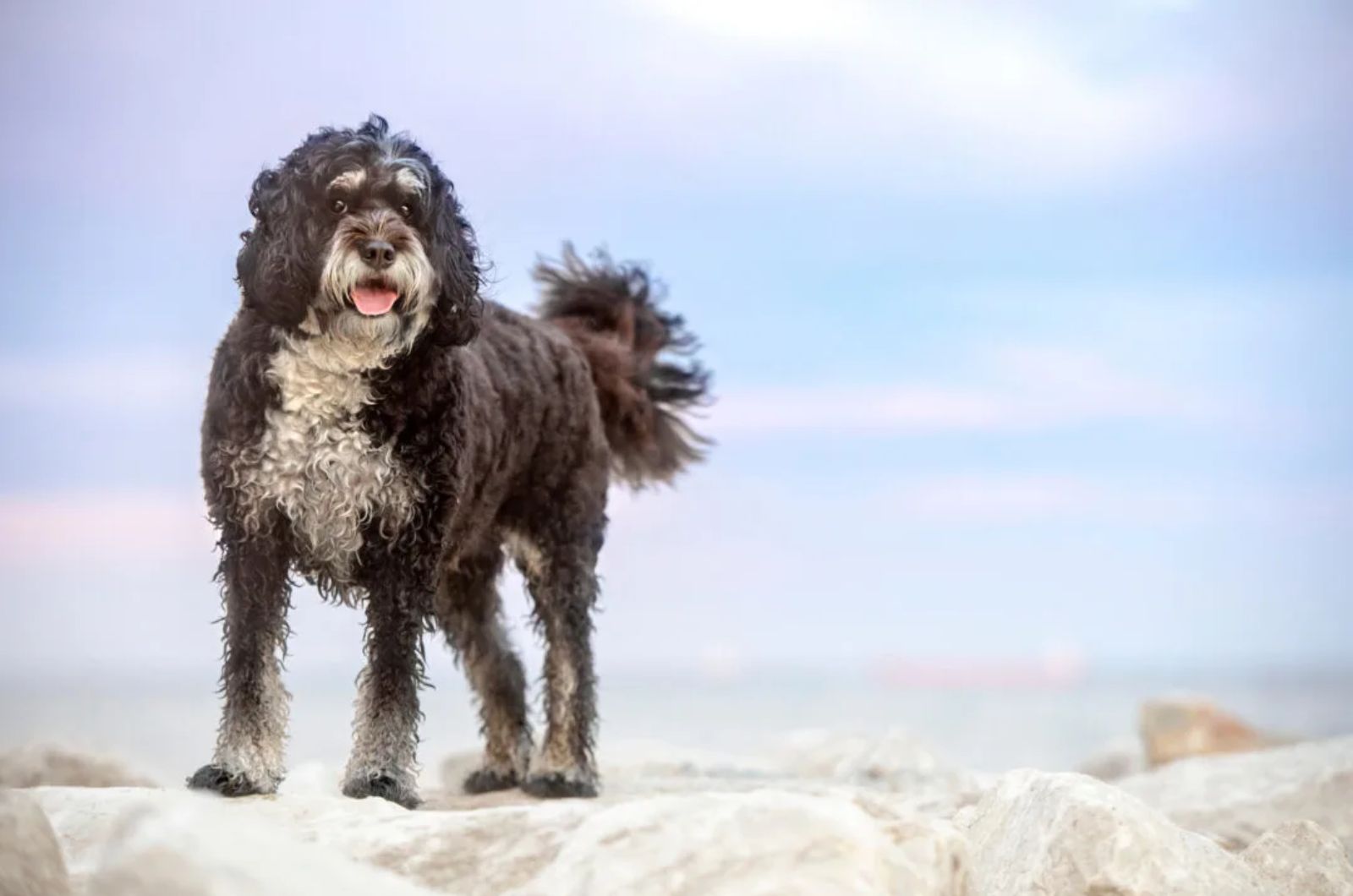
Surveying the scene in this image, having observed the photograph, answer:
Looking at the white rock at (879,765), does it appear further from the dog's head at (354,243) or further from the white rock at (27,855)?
the white rock at (27,855)

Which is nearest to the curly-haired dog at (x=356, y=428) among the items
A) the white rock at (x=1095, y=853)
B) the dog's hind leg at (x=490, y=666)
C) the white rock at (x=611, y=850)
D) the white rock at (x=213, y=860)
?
the dog's hind leg at (x=490, y=666)

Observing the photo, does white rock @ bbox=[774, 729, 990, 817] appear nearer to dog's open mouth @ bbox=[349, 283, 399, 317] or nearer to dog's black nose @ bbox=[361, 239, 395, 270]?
dog's open mouth @ bbox=[349, 283, 399, 317]

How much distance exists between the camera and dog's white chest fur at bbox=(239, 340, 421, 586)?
6.04 m

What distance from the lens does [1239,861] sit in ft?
18.4

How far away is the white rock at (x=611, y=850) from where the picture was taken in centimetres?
400

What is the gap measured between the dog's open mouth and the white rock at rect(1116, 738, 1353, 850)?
4643 mm

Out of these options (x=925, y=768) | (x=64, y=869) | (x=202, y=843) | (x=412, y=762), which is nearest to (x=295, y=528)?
(x=412, y=762)

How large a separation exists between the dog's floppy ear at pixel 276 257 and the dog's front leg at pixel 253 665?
0.86 m

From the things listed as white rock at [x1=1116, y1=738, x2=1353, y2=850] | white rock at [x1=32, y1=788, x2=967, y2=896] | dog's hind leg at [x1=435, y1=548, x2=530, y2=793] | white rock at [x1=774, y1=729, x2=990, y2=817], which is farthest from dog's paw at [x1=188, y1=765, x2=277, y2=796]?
white rock at [x1=774, y1=729, x2=990, y2=817]

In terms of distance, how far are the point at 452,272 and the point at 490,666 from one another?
2.71 metres

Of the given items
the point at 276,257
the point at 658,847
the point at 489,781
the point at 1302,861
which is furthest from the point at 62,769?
the point at 1302,861

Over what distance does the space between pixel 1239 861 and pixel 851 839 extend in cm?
209

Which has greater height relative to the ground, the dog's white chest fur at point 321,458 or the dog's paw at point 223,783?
the dog's white chest fur at point 321,458

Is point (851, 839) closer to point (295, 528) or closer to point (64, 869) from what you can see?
point (64, 869)
